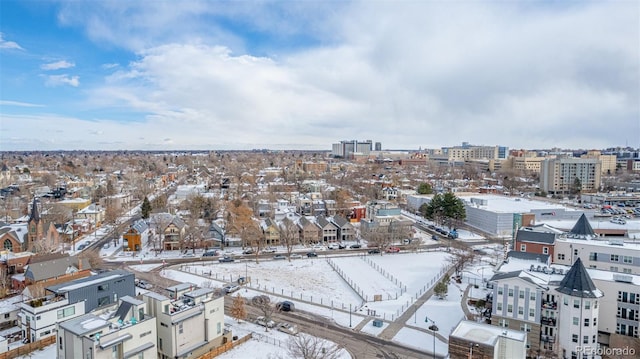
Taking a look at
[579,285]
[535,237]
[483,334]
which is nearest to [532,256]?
[535,237]

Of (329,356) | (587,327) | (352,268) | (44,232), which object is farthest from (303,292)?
(44,232)

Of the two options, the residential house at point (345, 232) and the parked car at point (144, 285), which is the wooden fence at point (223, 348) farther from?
the residential house at point (345, 232)

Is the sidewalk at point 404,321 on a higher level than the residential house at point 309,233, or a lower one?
lower

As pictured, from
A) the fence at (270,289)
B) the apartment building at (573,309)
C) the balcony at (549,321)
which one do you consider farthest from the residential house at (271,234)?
the balcony at (549,321)

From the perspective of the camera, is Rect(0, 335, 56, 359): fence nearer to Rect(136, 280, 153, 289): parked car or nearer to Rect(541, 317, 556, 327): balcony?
Rect(136, 280, 153, 289): parked car

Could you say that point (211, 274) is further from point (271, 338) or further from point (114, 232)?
point (114, 232)

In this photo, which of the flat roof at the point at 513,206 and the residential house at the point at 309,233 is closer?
the residential house at the point at 309,233

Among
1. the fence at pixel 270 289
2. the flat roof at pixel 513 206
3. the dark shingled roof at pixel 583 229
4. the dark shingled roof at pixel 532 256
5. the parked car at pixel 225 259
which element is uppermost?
the dark shingled roof at pixel 583 229
